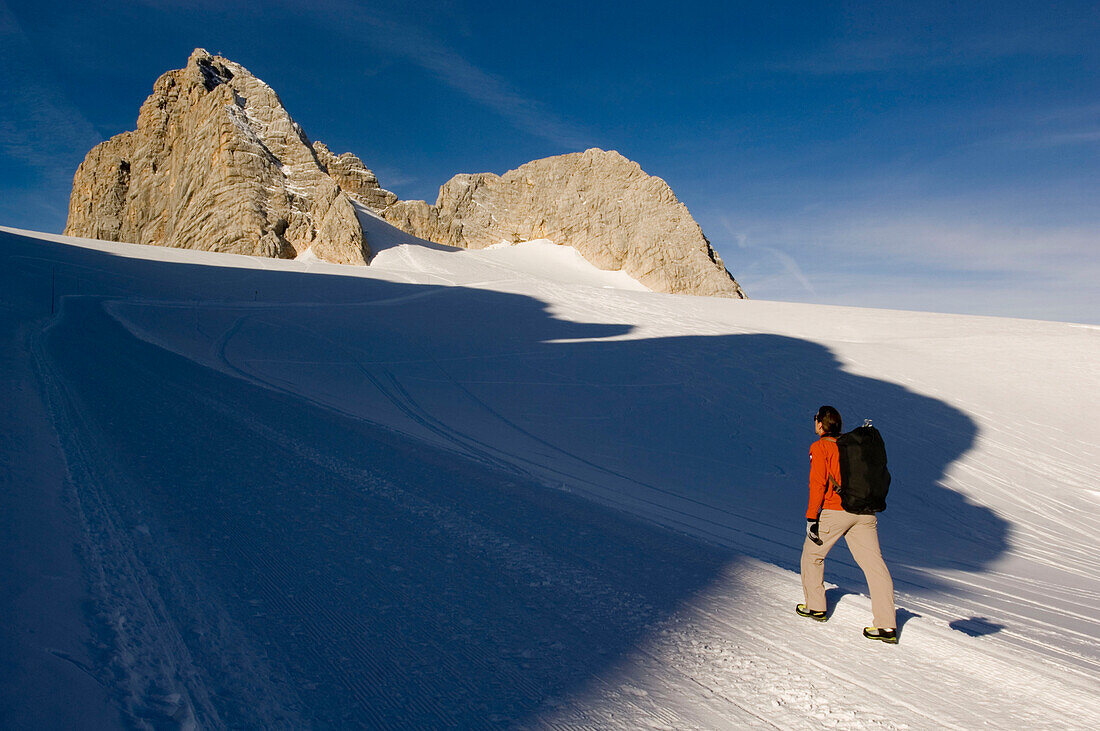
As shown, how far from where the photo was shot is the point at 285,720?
2.24 m

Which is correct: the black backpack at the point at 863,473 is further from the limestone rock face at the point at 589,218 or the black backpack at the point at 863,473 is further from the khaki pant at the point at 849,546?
the limestone rock face at the point at 589,218

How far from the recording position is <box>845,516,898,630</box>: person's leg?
318 cm

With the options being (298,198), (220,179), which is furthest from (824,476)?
(220,179)

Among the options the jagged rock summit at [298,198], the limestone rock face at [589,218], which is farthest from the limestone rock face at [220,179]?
the limestone rock face at [589,218]

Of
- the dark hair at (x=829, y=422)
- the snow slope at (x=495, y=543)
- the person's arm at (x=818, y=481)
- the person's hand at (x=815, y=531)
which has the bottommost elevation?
the snow slope at (x=495, y=543)

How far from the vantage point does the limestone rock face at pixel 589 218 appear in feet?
Result: 213

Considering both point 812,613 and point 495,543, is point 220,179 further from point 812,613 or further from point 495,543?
point 812,613

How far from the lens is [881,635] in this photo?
3180 mm

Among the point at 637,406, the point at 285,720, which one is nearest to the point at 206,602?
the point at 285,720

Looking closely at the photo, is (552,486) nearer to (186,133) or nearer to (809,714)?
(809,714)

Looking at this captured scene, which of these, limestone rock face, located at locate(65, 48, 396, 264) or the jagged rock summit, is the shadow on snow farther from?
the jagged rock summit

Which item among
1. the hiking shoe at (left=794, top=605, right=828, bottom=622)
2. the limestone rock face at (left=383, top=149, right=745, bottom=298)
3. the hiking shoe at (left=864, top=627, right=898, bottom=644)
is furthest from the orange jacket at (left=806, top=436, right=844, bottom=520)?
the limestone rock face at (left=383, top=149, right=745, bottom=298)

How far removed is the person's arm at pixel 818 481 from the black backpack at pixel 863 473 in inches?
2.7

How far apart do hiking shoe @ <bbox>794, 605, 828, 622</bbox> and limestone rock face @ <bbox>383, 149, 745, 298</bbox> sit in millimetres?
61708
